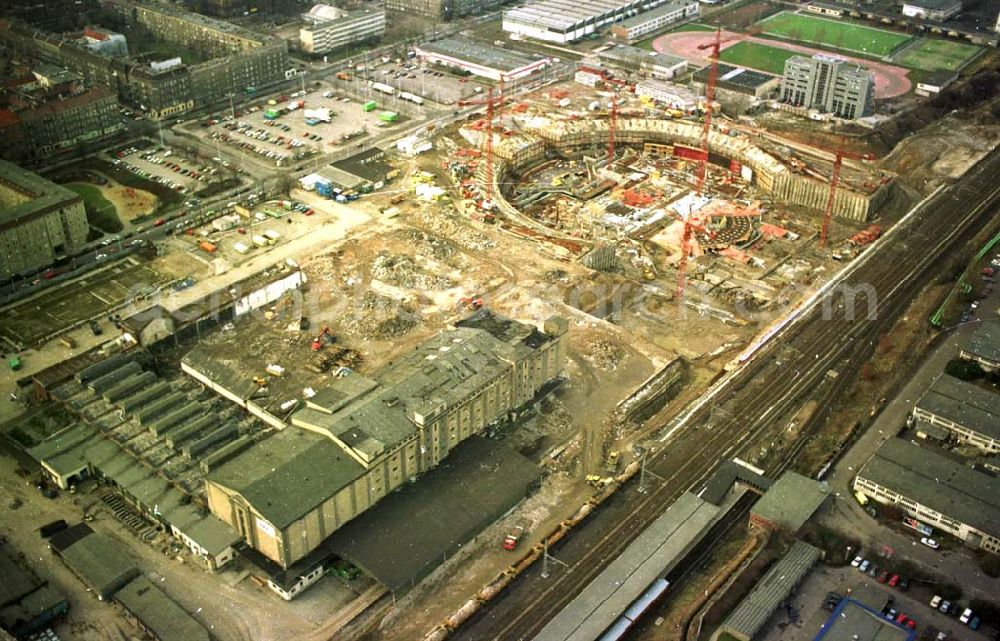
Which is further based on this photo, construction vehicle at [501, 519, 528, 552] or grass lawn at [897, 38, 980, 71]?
grass lawn at [897, 38, 980, 71]

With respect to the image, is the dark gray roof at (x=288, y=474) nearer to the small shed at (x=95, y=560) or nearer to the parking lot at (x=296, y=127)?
the small shed at (x=95, y=560)

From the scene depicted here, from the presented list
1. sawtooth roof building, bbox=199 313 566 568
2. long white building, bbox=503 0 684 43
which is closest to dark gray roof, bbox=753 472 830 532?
sawtooth roof building, bbox=199 313 566 568

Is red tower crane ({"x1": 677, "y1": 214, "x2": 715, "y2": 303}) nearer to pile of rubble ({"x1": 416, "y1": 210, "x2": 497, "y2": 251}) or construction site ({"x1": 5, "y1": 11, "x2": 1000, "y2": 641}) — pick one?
construction site ({"x1": 5, "y1": 11, "x2": 1000, "y2": 641})

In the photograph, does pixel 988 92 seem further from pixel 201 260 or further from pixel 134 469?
pixel 134 469

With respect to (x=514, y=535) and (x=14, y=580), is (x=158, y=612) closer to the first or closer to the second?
(x=14, y=580)

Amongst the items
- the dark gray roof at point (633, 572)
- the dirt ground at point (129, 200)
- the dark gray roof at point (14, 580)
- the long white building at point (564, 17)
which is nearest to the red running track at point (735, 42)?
the long white building at point (564, 17)

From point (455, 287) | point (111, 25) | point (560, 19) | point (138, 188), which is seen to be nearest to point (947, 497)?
point (455, 287)
